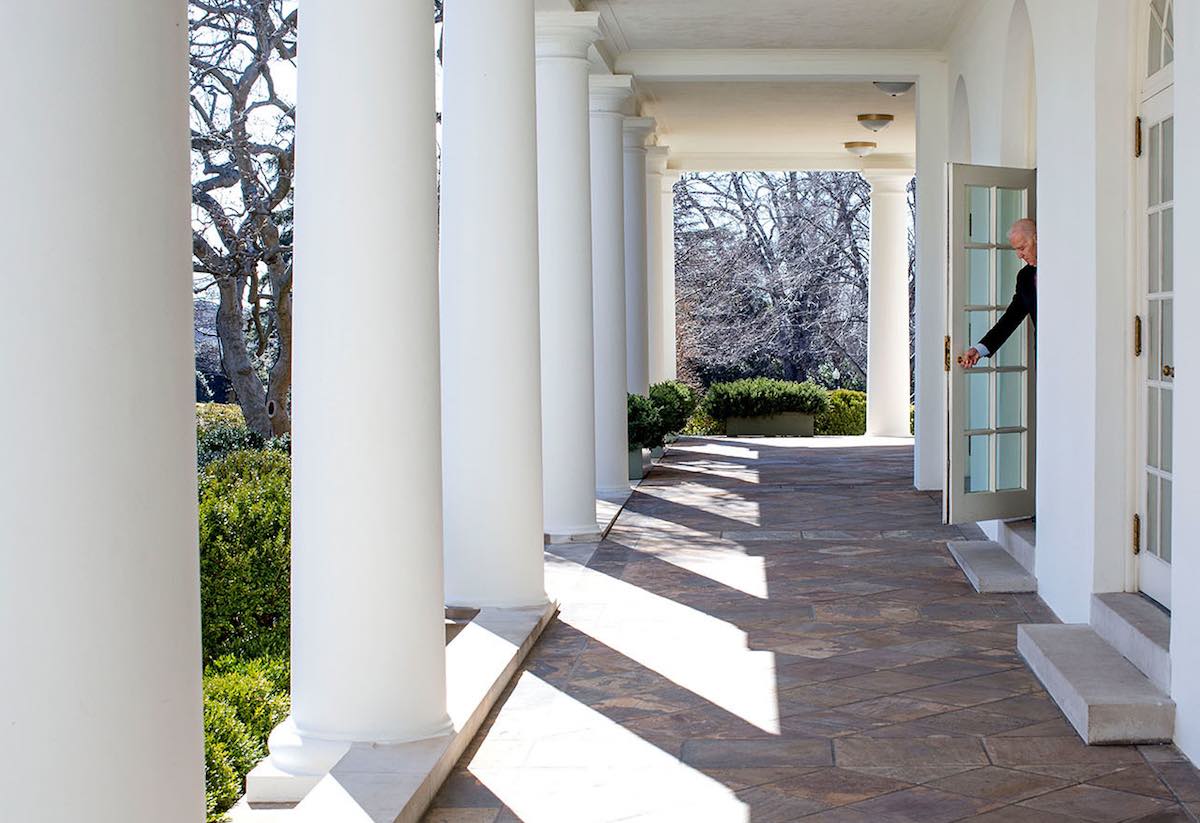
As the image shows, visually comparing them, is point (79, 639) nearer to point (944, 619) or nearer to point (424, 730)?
point (424, 730)

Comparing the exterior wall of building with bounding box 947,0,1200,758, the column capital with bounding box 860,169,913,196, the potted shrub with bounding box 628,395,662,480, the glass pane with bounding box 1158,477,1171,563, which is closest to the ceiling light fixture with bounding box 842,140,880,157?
the column capital with bounding box 860,169,913,196

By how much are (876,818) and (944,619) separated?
3557 millimetres

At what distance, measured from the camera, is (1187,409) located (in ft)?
17.9

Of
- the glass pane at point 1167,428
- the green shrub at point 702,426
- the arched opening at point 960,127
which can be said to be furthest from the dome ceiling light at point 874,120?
the glass pane at point 1167,428

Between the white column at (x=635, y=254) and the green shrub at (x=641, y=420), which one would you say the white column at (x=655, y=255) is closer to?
the white column at (x=635, y=254)

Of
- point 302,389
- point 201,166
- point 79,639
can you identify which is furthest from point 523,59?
point 201,166

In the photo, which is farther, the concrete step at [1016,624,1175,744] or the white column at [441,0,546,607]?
the white column at [441,0,546,607]

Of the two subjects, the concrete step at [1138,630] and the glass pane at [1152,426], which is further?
the glass pane at [1152,426]

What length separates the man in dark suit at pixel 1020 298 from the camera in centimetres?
937

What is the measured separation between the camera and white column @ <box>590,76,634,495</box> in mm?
14219

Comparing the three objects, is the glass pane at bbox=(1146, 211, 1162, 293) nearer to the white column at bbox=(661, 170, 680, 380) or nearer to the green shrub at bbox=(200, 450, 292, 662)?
the green shrub at bbox=(200, 450, 292, 662)

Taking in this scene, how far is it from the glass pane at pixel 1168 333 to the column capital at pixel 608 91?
27.8 feet

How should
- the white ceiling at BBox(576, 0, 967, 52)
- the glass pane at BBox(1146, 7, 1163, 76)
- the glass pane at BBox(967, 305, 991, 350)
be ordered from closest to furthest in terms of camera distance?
1. the glass pane at BBox(1146, 7, 1163, 76)
2. the glass pane at BBox(967, 305, 991, 350)
3. the white ceiling at BBox(576, 0, 967, 52)

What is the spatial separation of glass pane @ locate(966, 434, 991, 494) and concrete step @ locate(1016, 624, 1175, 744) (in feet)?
11.6
